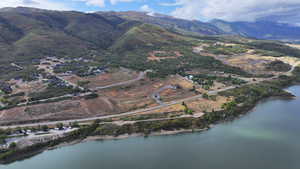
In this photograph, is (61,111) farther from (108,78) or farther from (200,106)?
(200,106)

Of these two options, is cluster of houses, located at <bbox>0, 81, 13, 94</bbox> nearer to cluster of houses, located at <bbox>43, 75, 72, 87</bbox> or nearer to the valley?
the valley

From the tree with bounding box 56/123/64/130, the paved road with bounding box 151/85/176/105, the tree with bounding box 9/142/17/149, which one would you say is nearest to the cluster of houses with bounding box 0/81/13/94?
the tree with bounding box 56/123/64/130

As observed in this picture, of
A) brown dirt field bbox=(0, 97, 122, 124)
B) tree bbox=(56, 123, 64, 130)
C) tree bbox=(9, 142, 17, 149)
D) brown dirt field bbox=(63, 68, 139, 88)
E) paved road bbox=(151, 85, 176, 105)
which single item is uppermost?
brown dirt field bbox=(63, 68, 139, 88)

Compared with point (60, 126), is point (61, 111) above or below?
above

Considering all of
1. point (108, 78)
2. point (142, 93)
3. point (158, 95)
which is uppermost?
point (108, 78)

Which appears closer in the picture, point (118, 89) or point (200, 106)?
point (200, 106)

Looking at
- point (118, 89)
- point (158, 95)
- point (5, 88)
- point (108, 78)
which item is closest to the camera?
point (158, 95)

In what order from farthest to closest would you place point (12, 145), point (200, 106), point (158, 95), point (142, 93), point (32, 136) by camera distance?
1. point (142, 93)
2. point (158, 95)
3. point (200, 106)
4. point (32, 136)
5. point (12, 145)

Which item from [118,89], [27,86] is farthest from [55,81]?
[118,89]

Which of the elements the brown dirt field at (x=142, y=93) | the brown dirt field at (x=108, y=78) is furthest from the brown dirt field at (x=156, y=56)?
the brown dirt field at (x=142, y=93)

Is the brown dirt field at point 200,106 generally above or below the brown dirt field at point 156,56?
below

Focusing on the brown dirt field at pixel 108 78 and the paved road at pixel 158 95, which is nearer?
the paved road at pixel 158 95

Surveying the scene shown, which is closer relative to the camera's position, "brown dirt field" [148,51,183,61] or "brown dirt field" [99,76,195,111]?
"brown dirt field" [99,76,195,111]

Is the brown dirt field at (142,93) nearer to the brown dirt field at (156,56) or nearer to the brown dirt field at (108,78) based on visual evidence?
the brown dirt field at (108,78)
